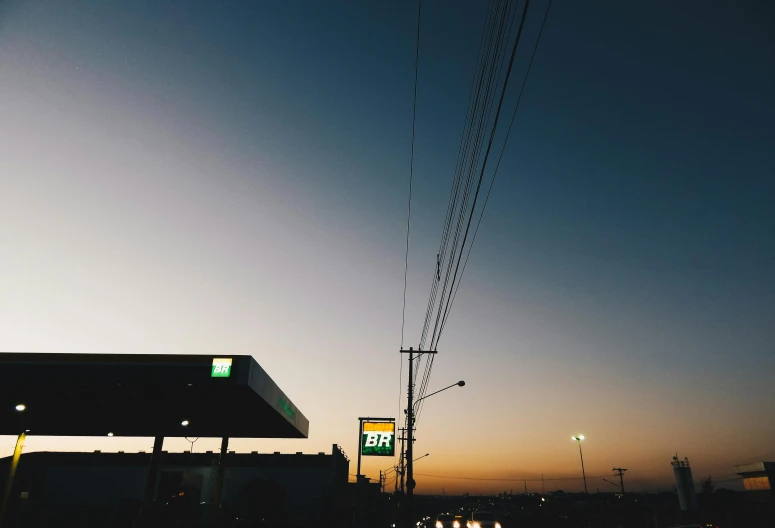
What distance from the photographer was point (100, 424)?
29062mm

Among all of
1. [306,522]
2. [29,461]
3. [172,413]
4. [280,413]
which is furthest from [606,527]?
[29,461]

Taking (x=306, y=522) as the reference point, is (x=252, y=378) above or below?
above

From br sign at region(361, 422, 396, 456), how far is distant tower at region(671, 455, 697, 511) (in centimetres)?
4529

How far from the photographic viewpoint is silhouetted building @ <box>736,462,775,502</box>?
48.2m

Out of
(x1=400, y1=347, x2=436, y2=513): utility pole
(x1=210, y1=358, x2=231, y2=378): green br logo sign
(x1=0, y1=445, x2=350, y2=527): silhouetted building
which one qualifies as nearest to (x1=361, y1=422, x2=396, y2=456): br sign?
(x1=400, y1=347, x2=436, y2=513): utility pole

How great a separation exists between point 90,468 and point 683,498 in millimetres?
67502

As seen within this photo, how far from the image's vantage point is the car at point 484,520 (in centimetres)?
2806

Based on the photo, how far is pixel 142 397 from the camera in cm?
2206

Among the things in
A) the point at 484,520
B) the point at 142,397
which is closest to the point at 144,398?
the point at 142,397

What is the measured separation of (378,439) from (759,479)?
148 feet

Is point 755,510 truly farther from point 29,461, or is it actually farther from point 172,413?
point 29,461

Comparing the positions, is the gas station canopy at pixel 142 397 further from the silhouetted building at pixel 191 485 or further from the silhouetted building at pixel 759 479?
the silhouetted building at pixel 759 479

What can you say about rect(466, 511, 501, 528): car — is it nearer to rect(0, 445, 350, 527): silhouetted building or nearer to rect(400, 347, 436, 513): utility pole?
rect(400, 347, 436, 513): utility pole

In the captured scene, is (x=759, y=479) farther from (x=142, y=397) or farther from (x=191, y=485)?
(x=191, y=485)
